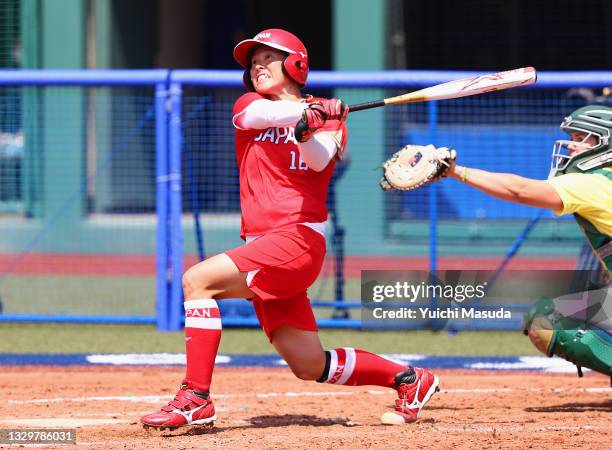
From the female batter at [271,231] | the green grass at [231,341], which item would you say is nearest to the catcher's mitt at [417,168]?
the female batter at [271,231]

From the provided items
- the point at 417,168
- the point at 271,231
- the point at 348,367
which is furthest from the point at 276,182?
the point at 348,367

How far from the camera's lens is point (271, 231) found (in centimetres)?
570

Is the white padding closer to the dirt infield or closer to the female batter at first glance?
the female batter

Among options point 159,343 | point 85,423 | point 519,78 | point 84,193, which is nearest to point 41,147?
point 84,193

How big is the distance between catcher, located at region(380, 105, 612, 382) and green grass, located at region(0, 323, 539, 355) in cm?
229

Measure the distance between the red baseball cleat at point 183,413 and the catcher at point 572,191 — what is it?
4.56ft

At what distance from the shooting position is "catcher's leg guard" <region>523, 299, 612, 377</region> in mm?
6320

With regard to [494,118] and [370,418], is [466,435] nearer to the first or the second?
[370,418]

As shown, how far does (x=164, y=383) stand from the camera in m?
7.57

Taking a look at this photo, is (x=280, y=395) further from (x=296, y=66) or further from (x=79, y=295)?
(x=79, y=295)

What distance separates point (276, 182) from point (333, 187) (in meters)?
4.07

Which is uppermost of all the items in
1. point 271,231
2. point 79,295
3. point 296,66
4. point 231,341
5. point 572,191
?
point 296,66

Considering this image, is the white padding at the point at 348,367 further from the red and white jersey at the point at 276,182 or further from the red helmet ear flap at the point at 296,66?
the red helmet ear flap at the point at 296,66

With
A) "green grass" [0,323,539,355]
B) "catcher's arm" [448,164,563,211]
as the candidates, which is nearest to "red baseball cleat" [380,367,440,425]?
"catcher's arm" [448,164,563,211]
